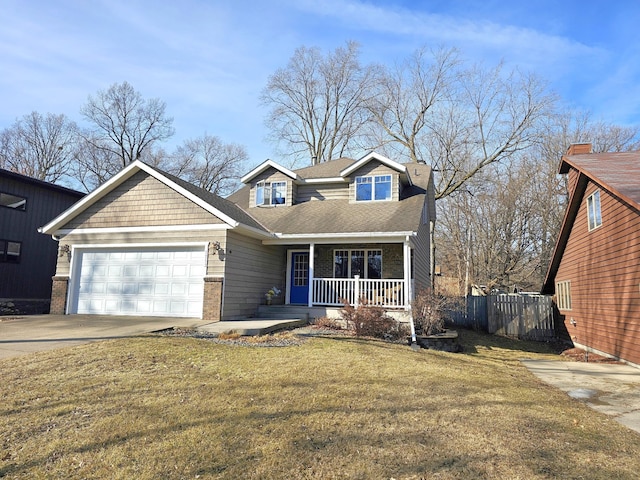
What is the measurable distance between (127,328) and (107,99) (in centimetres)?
2884

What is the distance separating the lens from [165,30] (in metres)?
10.9

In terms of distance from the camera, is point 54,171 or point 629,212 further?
point 54,171

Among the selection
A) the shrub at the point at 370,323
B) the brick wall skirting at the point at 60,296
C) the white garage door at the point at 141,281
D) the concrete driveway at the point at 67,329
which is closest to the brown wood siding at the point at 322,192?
the white garage door at the point at 141,281

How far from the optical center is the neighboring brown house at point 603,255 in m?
8.92

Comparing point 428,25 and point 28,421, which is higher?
point 428,25

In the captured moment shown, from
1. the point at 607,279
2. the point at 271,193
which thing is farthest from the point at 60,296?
the point at 607,279

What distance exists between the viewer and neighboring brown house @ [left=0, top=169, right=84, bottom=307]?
640 inches

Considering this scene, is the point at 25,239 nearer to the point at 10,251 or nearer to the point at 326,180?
the point at 10,251

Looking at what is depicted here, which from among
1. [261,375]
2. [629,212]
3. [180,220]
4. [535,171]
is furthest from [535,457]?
[535,171]

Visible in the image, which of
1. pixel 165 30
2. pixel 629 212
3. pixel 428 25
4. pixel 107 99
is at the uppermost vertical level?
pixel 107 99

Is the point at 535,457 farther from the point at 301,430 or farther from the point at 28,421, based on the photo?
the point at 28,421

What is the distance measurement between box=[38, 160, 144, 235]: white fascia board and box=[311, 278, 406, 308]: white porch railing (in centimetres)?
691

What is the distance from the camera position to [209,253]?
38.7ft

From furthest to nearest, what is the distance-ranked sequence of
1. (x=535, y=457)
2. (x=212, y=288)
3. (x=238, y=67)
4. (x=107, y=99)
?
1. (x=107, y=99)
2. (x=238, y=67)
3. (x=212, y=288)
4. (x=535, y=457)
